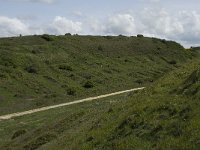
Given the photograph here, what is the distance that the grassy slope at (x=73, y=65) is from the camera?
64.1 meters

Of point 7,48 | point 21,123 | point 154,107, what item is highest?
point 7,48

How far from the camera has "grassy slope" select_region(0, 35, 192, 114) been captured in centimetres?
6406

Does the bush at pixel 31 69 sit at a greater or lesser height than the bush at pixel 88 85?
greater

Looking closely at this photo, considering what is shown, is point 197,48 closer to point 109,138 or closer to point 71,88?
point 71,88

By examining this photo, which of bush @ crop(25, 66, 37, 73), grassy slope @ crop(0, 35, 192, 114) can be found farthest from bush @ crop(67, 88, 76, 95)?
bush @ crop(25, 66, 37, 73)

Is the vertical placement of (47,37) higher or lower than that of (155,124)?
higher

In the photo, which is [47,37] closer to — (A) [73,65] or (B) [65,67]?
(A) [73,65]

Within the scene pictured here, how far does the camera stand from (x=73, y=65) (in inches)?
3344

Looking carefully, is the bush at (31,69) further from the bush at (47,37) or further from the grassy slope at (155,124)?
the grassy slope at (155,124)

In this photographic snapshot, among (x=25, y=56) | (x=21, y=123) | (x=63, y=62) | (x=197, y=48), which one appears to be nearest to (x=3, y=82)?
(x=25, y=56)

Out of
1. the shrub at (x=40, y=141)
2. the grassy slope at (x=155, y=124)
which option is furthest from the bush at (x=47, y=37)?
the grassy slope at (x=155, y=124)

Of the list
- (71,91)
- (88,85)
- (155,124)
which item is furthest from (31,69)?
(155,124)

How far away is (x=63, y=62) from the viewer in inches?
3346

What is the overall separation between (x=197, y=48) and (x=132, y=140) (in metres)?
130
